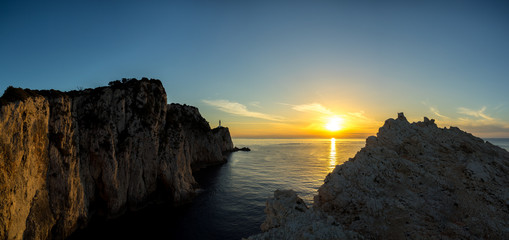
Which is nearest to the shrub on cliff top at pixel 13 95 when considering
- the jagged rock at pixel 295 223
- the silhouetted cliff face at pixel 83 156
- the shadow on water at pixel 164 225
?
the silhouetted cliff face at pixel 83 156

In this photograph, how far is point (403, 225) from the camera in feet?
26.9

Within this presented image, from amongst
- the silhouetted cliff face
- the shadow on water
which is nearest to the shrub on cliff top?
the silhouetted cliff face

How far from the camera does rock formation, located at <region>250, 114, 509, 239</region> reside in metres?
7.92

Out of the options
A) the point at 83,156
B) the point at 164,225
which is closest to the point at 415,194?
the point at 164,225

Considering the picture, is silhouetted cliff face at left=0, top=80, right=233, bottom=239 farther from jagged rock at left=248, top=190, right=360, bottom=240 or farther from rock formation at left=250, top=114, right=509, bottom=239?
rock formation at left=250, top=114, right=509, bottom=239

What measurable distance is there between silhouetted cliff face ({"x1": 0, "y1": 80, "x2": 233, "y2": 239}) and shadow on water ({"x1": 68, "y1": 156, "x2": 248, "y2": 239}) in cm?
161

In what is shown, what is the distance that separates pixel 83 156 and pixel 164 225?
14558 mm

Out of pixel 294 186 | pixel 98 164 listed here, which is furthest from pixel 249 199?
pixel 98 164

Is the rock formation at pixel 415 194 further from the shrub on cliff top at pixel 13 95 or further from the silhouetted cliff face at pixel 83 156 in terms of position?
the shrub on cliff top at pixel 13 95

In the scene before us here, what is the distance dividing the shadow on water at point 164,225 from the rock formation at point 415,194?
20804mm

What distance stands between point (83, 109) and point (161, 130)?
13.4 meters

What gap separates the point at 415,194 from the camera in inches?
357

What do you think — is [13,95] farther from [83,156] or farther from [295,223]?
[295,223]

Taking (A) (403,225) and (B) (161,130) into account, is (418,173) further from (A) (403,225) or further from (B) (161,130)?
(B) (161,130)
